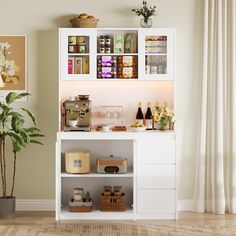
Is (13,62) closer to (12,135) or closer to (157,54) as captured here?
(12,135)

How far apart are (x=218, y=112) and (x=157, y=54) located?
0.86m

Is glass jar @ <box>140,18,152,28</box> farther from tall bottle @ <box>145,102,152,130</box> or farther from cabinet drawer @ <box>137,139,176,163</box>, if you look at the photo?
cabinet drawer @ <box>137,139,176,163</box>

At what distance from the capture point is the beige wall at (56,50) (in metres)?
6.24

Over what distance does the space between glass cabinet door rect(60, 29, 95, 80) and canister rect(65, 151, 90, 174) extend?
77 cm

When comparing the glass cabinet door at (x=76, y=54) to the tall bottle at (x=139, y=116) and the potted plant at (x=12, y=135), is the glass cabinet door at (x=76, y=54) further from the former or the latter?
the tall bottle at (x=139, y=116)

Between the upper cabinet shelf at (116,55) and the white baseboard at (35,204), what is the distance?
4.38ft

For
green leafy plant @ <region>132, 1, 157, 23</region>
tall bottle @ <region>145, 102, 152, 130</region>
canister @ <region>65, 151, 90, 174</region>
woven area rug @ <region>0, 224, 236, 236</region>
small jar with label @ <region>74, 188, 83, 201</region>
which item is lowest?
woven area rug @ <region>0, 224, 236, 236</region>

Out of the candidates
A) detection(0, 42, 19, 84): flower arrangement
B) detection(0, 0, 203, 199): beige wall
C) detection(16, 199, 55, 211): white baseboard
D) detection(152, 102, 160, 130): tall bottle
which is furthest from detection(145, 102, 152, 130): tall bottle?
detection(0, 42, 19, 84): flower arrangement

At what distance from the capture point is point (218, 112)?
6.14 metres

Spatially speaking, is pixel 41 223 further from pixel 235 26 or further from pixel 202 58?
pixel 235 26

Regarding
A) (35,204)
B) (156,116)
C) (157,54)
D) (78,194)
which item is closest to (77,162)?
(78,194)

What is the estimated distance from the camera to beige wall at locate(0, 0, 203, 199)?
624 cm

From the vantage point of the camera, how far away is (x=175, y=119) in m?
6.25

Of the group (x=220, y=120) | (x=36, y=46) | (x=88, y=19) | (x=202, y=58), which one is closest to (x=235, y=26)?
(x=202, y=58)
